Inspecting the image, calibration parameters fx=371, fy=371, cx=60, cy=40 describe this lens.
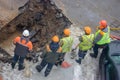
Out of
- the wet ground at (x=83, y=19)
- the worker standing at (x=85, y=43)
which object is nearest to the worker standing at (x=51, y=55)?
the wet ground at (x=83, y=19)

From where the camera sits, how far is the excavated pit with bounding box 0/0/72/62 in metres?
13.7

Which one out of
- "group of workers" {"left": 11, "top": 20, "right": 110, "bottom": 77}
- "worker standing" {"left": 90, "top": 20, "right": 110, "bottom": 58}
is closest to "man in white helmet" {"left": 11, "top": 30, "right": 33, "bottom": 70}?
"group of workers" {"left": 11, "top": 20, "right": 110, "bottom": 77}

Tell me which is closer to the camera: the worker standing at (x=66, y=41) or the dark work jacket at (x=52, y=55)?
the dark work jacket at (x=52, y=55)

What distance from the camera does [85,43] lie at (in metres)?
13.1

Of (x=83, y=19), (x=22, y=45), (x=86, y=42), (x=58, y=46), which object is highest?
(x=22, y=45)

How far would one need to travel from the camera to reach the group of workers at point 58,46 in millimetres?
11828

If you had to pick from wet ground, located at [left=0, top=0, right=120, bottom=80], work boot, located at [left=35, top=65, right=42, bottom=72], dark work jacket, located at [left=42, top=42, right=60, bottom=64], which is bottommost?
wet ground, located at [left=0, top=0, right=120, bottom=80]

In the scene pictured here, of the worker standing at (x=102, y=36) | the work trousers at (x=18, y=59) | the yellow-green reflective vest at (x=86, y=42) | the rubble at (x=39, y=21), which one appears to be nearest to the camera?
the work trousers at (x=18, y=59)

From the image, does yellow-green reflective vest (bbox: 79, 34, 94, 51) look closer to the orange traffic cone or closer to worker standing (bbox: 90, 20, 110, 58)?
worker standing (bbox: 90, 20, 110, 58)

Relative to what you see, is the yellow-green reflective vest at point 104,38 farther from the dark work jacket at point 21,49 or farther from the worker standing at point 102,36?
the dark work jacket at point 21,49

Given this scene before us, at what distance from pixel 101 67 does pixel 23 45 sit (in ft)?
9.93

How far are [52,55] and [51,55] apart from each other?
0.03 meters

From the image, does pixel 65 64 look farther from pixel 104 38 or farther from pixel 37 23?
pixel 37 23

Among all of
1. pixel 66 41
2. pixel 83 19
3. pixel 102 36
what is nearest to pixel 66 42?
pixel 66 41
